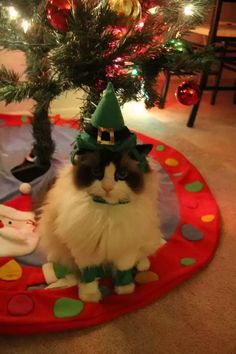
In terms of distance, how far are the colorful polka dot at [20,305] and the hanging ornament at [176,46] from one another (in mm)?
785

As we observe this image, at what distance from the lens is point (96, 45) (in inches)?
32.9

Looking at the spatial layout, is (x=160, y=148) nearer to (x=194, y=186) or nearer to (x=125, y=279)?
(x=194, y=186)

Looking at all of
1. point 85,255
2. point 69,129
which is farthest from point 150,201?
point 69,129

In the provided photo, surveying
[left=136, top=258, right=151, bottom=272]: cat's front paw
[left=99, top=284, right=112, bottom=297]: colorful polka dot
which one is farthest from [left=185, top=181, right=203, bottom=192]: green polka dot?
[left=99, top=284, right=112, bottom=297]: colorful polka dot

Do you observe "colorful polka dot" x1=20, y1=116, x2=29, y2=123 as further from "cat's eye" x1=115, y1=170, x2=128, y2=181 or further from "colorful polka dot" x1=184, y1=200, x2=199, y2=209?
"cat's eye" x1=115, y1=170, x2=128, y2=181

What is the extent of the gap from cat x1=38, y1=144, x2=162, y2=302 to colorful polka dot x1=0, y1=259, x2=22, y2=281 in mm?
174

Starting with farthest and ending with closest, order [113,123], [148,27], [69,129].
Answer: [69,129], [148,27], [113,123]

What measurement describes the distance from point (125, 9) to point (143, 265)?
67 centimetres

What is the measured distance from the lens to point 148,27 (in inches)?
38.1

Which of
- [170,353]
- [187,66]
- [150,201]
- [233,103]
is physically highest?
[187,66]

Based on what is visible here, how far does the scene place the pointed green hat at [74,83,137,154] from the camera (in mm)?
661

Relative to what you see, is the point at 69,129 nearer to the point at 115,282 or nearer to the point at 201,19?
the point at 201,19

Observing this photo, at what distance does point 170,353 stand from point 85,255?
0.91ft

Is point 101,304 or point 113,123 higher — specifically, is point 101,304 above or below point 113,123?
below
